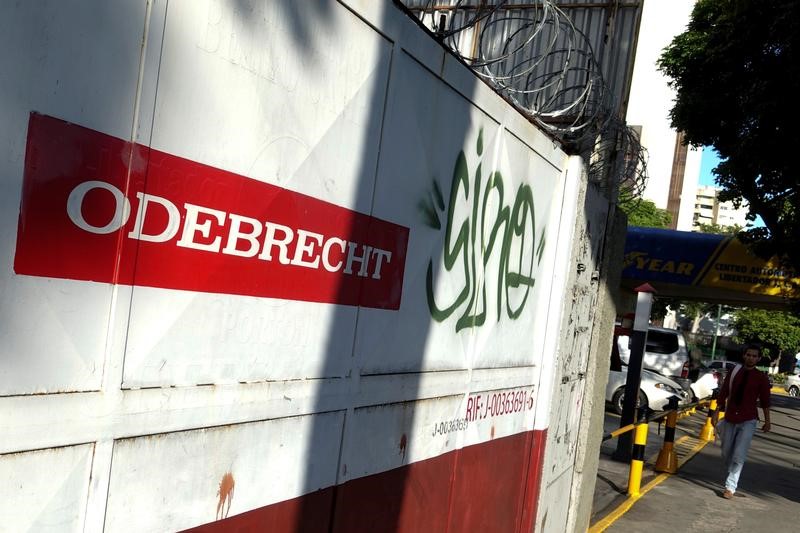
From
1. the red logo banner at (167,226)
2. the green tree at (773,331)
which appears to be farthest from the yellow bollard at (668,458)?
the green tree at (773,331)

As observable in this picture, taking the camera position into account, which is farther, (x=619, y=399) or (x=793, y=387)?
(x=793, y=387)

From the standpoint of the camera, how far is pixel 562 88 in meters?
6.49

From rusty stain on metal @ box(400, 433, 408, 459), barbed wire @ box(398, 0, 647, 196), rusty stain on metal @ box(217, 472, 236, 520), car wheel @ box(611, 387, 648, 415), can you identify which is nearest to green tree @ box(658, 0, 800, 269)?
car wheel @ box(611, 387, 648, 415)

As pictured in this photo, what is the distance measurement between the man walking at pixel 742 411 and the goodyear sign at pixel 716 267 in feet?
30.4

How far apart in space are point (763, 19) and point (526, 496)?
15487mm

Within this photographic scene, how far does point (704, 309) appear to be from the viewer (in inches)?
3233

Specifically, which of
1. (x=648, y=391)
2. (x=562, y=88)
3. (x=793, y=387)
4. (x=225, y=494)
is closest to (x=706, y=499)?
(x=562, y=88)

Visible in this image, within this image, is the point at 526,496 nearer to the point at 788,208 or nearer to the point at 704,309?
the point at 788,208

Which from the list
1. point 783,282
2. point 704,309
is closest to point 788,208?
point 783,282

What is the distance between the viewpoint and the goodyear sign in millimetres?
20156

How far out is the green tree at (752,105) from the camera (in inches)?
718

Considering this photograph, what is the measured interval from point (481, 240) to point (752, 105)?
52.8 feet

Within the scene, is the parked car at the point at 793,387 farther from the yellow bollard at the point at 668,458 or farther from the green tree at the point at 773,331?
the yellow bollard at the point at 668,458

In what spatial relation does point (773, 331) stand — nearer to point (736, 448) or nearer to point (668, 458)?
point (668, 458)
